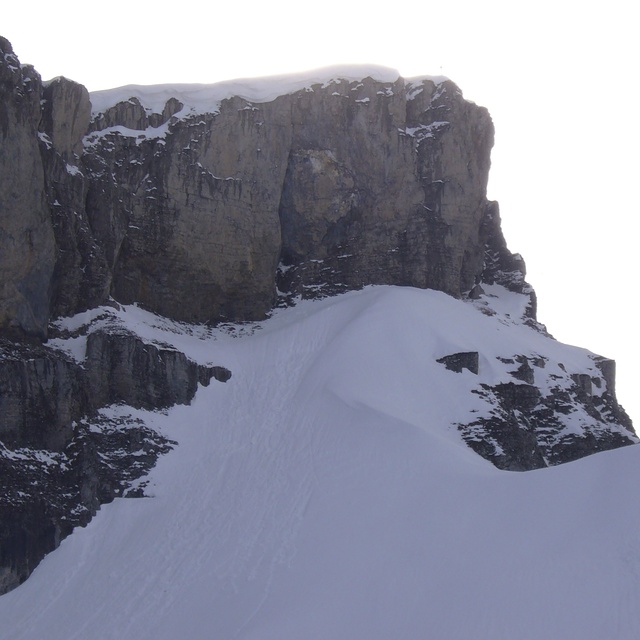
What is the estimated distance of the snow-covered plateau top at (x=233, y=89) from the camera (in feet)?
156

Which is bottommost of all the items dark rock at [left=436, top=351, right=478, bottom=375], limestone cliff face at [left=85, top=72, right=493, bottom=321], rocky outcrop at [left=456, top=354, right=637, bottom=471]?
rocky outcrop at [left=456, top=354, right=637, bottom=471]

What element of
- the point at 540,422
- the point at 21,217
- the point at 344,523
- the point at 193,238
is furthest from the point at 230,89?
the point at 344,523

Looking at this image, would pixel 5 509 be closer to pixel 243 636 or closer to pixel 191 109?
pixel 243 636

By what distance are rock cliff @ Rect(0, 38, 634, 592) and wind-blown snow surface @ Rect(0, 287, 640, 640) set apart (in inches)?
52.1

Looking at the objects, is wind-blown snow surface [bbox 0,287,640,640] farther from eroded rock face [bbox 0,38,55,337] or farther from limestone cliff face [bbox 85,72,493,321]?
eroded rock face [bbox 0,38,55,337]

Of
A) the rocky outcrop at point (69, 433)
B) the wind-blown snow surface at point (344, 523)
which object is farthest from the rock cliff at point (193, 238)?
the wind-blown snow surface at point (344, 523)

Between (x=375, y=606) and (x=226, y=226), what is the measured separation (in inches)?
815

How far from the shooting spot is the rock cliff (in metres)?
38.8

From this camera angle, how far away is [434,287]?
163 ft

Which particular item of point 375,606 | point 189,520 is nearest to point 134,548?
point 189,520

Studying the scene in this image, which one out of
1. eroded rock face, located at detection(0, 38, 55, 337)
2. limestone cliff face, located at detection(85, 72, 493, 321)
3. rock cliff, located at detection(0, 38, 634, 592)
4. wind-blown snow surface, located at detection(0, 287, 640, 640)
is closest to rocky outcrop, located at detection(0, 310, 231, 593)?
rock cliff, located at detection(0, 38, 634, 592)

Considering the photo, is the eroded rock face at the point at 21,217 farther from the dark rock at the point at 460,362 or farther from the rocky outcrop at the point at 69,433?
the dark rock at the point at 460,362

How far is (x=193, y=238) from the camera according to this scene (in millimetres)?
46656

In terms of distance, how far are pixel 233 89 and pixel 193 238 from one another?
23.2 feet
